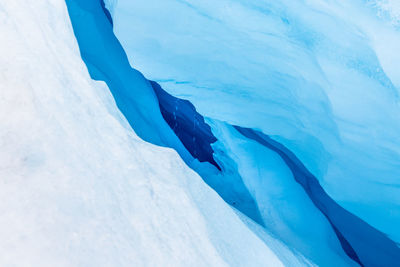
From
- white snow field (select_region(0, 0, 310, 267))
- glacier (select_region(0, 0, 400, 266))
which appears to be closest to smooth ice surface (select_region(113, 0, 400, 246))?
glacier (select_region(0, 0, 400, 266))

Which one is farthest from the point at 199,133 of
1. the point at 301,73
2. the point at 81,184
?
the point at 81,184

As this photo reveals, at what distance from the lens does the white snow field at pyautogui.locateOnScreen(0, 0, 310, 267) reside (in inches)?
28.8

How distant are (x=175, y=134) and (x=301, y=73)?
1.16 m

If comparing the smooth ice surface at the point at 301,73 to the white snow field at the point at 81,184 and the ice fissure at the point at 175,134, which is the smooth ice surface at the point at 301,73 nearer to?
the ice fissure at the point at 175,134

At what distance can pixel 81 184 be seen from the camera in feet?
2.76

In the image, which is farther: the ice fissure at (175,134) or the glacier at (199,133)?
the ice fissure at (175,134)

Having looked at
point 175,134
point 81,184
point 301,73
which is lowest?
point 175,134

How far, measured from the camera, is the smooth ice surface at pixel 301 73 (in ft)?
4.45

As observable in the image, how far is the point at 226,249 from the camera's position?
1030 millimetres

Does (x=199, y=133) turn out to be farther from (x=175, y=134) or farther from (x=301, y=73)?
(x=301, y=73)

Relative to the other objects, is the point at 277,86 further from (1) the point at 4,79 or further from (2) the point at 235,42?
(1) the point at 4,79

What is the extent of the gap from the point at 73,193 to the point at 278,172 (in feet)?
4.86

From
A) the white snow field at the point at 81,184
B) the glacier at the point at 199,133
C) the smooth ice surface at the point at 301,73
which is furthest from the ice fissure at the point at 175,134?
the white snow field at the point at 81,184

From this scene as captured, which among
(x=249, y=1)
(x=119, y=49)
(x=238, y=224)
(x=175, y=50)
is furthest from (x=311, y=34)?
(x=119, y=49)
